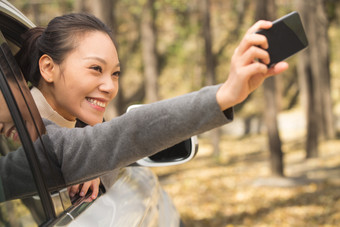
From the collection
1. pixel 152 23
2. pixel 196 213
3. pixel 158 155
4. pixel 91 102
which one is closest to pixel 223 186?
pixel 196 213

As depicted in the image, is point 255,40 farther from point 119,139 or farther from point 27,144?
point 27,144

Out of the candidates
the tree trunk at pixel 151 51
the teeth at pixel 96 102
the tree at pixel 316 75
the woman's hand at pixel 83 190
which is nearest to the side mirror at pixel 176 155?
the woman's hand at pixel 83 190

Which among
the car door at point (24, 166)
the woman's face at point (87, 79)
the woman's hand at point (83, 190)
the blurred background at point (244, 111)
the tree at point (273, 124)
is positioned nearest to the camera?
the car door at point (24, 166)

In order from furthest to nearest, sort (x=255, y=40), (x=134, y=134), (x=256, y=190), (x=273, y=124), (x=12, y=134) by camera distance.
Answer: (x=273, y=124) → (x=256, y=190) → (x=12, y=134) → (x=134, y=134) → (x=255, y=40)

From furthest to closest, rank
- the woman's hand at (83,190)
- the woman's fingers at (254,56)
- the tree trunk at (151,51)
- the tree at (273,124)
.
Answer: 1. the tree trunk at (151,51)
2. the tree at (273,124)
3. the woman's hand at (83,190)
4. the woman's fingers at (254,56)

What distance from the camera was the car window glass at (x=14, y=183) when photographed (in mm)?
1374

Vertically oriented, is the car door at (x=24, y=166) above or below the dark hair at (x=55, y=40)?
below

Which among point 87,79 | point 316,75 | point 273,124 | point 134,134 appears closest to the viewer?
point 134,134

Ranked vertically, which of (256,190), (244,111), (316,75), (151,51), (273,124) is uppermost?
(151,51)

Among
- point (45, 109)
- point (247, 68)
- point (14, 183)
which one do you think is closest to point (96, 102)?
point (45, 109)

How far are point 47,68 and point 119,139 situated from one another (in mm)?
511

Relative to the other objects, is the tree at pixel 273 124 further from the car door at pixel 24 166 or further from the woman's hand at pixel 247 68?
the woman's hand at pixel 247 68

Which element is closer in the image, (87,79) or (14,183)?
(14,183)

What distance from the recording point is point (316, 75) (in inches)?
612
